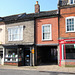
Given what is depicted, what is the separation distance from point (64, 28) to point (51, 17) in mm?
2233

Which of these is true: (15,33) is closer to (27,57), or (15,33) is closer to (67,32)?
(27,57)

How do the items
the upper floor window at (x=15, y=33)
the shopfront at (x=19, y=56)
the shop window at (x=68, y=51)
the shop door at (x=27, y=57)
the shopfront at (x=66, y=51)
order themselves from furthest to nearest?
the upper floor window at (x=15, y=33)
the shop door at (x=27, y=57)
the shopfront at (x=19, y=56)
the shop window at (x=68, y=51)
the shopfront at (x=66, y=51)

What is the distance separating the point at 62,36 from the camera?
47.2ft

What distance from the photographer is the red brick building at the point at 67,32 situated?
13891mm

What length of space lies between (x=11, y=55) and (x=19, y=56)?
1725mm

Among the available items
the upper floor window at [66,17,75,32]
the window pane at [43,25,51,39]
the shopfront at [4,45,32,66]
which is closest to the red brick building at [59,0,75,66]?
the upper floor window at [66,17,75,32]

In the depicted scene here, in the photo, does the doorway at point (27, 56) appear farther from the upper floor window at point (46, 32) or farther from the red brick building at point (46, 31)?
the upper floor window at point (46, 32)

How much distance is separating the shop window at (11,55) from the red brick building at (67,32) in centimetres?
626

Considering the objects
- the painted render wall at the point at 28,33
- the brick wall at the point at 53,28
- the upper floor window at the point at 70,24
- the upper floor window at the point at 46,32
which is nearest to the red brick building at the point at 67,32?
the upper floor window at the point at 70,24

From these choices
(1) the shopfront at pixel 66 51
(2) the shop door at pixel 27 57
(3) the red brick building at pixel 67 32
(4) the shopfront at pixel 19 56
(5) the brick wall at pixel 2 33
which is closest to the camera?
(1) the shopfront at pixel 66 51

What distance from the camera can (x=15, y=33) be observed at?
16.7 meters

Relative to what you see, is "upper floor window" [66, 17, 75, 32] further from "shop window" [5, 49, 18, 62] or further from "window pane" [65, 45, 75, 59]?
"shop window" [5, 49, 18, 62]

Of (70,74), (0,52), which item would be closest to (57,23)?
(70,74)

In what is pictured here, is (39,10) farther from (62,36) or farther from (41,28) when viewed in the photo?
(62,36)
